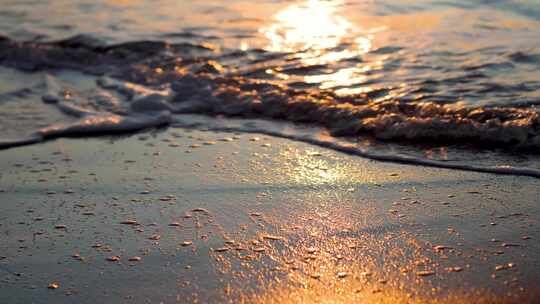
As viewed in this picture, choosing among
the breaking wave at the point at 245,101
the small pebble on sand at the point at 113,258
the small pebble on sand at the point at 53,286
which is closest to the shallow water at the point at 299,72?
the breaking wave at the point at 245,101

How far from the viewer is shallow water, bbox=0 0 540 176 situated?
4441mm

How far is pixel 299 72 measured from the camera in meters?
5.92

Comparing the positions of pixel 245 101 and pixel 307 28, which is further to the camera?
pixel 307 28

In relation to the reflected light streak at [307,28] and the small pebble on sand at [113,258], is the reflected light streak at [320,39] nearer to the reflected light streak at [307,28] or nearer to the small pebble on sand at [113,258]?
the reflected light streak at [307,28]

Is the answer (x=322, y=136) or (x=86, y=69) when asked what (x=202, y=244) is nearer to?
(x=322, y=136)

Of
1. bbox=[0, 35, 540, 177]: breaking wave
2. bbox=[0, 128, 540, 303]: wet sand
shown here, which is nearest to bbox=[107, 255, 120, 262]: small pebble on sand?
bbox=[0, 128, 540, 303]: wet sand

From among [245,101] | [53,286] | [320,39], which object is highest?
[320,39]

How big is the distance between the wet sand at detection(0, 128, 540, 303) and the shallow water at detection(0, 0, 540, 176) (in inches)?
19.5

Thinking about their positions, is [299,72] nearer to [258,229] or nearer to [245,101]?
[245,101]

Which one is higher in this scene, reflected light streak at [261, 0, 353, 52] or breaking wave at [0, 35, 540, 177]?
reflected light streak at [261, 0, 353, 52]

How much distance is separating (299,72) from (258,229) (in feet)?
9.97

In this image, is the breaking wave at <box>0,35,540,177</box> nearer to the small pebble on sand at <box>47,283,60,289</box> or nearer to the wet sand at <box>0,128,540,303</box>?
the wet sand at <box>0,128,540,303</box>

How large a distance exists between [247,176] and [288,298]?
49.6 inches

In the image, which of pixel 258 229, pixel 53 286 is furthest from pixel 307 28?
pixel 53 286
